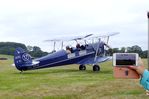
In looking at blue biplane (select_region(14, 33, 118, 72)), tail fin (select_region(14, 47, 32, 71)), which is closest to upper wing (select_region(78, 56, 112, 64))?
blue biplane (select_region(14, 33, 118, 72))

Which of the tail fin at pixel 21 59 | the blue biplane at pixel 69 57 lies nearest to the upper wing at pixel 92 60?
the blue biplane at pixel 69 57

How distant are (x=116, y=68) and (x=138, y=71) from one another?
337 millimetres

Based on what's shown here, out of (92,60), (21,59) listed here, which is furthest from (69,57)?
(21,59)

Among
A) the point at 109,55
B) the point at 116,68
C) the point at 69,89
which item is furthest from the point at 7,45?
the point at 116,68

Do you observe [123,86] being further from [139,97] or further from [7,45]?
[7,45]

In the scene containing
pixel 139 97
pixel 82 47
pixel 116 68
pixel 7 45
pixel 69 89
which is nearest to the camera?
pixel 116 68

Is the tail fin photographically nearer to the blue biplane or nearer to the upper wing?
the blue biplane

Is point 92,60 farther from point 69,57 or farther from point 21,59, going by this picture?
point 21,59

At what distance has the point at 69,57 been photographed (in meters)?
24.6

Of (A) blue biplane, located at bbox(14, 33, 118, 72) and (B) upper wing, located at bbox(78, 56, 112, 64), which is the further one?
Answer: (B) upper wing, located at bbox(78, 56, 112, 64)

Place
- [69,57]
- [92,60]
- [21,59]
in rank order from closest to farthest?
[21,59] → [69,57] → [92,60]

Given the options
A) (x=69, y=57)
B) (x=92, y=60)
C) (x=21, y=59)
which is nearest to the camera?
(x=21, y=59)

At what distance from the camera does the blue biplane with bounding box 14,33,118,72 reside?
75.6ft

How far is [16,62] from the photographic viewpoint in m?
23.0
